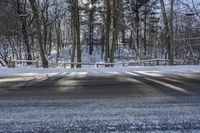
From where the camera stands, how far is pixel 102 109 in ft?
23.3

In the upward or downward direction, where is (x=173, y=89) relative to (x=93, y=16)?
downward

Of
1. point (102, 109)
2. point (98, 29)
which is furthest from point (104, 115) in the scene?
point (98, 29)

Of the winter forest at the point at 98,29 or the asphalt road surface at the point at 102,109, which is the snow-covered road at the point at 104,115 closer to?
the asphalt road surface at the point at 102,109

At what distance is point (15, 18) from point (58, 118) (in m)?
33.7

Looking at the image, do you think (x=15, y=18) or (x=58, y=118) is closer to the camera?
(x=58, y=118)

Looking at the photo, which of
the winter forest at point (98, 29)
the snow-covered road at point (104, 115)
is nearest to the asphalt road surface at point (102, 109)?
the snow-covered road at point (104, 115)

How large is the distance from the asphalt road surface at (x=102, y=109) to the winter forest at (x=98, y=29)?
49.0 feet

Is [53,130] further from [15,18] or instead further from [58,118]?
[15,18]

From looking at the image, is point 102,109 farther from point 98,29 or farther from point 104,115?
point 98,29

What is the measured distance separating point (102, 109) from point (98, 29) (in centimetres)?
6720

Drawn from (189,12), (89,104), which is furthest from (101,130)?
(189,12)

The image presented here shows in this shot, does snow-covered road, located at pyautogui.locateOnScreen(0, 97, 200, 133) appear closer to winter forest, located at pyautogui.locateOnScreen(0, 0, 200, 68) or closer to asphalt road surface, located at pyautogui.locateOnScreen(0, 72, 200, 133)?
asphalt road surface, located at pyautogui.locateOnScreen(0, 72, 200, 133)

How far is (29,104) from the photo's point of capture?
25.8 ft

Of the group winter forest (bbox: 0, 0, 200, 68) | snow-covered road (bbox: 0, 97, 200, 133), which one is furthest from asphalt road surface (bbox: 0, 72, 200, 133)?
winter forest (bbox: 0, 0, 200, 68)
